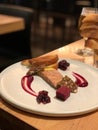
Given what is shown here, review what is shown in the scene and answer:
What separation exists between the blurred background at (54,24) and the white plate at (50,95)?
2.41 metres

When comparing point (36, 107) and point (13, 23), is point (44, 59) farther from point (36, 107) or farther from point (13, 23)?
point (13, 23)

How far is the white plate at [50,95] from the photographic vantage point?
1.75 feet

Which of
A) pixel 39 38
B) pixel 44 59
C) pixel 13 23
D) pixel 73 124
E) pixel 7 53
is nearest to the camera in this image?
pixel 73 124

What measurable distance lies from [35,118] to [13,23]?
43.0 inches

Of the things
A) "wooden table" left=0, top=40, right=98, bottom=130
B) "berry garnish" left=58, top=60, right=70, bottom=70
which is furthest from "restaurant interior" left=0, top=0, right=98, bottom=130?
"berry garnish" left=58, top=60, right=70, bottom=70

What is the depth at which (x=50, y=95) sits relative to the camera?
598mm

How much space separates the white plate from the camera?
0.53 m

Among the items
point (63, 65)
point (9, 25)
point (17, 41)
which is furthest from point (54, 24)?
point (63, 65)

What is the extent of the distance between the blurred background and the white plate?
7.91 feet

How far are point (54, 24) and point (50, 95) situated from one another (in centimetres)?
393

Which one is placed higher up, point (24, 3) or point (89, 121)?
point (89, 121)

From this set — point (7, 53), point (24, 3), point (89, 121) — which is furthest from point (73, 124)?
point (24, 3)

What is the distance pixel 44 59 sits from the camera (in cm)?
76

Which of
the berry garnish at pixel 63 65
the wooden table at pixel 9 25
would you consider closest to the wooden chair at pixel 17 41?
the wooden table at pixel 9 25
